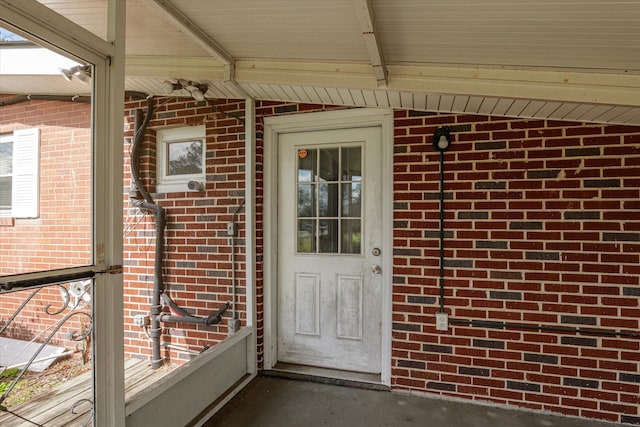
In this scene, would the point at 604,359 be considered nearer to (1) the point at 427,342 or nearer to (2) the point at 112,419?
(1) the point at 427,342

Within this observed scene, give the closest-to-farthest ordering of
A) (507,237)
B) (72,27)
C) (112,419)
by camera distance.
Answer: (72,27) < (112,419) < (507,237)

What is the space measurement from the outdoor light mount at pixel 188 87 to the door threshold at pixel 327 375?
224 centimetres

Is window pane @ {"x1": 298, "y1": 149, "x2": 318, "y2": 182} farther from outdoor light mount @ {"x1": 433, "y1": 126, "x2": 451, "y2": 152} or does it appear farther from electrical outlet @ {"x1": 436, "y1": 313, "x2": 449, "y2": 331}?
electrical outlet @ {"x1": 436, "y1": 313, "x2": 449, "y2": 331}

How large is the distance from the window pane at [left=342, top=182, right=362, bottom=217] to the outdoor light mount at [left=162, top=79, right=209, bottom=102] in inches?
50.2

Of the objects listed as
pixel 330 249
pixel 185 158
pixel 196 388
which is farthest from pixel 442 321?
pixel 185 158

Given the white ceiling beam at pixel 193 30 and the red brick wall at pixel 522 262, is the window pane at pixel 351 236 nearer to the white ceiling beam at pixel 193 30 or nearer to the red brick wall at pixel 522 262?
the red brick wall at pixel 522 262

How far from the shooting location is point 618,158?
2.11 metres

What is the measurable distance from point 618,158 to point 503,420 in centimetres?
180

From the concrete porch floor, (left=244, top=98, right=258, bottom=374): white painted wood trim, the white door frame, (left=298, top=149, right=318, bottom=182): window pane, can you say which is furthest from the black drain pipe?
(left=244, top=98, right=258, bottom=374): white painted wood trim

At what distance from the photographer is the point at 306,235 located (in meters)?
2.83

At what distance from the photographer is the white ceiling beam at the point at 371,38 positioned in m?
1.41

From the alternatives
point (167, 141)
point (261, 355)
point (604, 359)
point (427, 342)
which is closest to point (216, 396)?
point (261, 355)

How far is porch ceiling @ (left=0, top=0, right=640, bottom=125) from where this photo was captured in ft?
4.79

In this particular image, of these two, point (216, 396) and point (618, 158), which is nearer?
Answer: point (618, 158)
